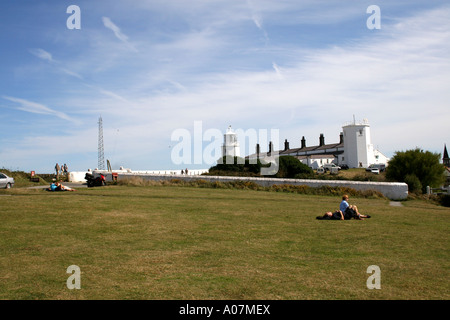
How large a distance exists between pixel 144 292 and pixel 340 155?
82.6m

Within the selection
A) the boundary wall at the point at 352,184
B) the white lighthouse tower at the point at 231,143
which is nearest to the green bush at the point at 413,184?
the boundary wall at the point at 352,184

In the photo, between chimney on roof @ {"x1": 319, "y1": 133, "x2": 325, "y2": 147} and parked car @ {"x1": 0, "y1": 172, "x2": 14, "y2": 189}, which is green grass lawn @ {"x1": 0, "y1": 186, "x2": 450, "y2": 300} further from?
chimney on roof @ {"x1": 319, "y1": 133, "x2": 325, "y2": 147}

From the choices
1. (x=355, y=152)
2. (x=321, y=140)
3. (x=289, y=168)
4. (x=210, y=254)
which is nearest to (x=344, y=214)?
(x=210, y=254)

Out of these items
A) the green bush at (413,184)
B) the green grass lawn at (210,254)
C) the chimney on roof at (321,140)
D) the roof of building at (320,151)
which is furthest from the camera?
the chimney on roof at (321,140)

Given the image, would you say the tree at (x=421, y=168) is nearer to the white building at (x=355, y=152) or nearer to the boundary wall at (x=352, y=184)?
the boundary wall at (x=352, y=184)

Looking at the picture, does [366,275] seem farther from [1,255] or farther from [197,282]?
[1,255]

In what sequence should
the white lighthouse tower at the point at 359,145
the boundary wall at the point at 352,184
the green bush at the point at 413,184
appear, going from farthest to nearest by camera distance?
the white lighthouse tower at the point at 359,145, the green bush at the point at 413,184, the boundary wall at the point at 352,184

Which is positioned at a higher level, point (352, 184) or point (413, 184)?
point (352, 184)

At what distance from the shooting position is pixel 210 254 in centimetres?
940

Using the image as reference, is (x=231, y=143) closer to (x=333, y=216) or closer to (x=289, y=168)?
(x=289, y=168)

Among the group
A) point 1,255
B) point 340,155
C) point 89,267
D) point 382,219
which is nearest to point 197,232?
point 89,267

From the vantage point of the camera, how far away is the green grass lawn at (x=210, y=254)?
6.96 meters
